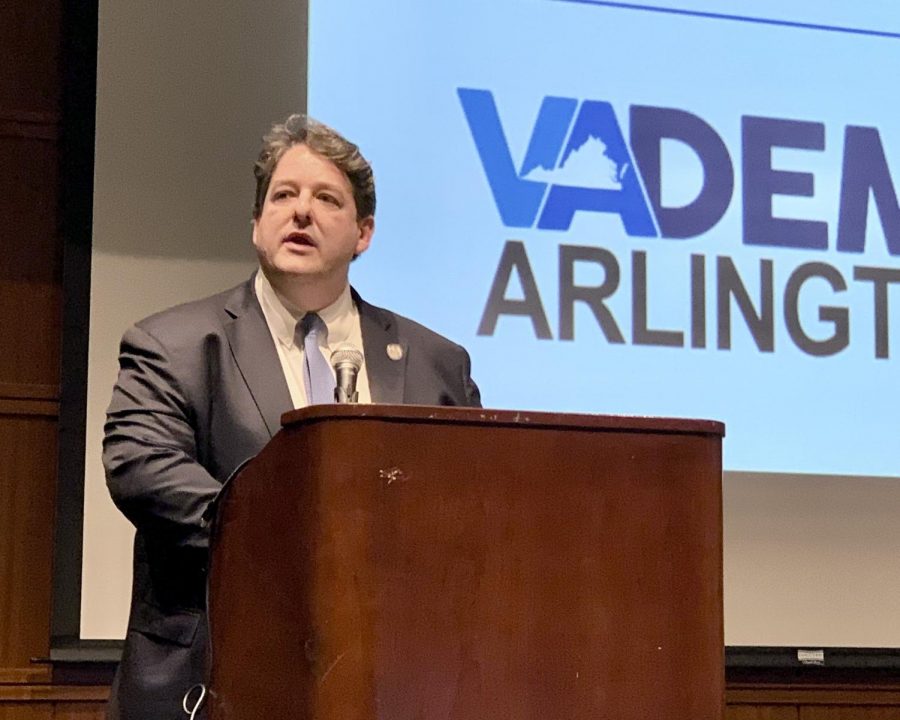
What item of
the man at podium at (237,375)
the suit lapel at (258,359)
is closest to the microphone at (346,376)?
the man at podium at (237,375)

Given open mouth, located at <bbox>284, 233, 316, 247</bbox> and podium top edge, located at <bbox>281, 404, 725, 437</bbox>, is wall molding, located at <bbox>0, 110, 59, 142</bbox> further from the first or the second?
podium top edge, located at <bbox>281, 404, 725, 437</bbox>

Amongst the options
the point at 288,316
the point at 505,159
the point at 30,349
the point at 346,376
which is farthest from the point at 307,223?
the point at 30,349

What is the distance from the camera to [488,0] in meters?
3.22

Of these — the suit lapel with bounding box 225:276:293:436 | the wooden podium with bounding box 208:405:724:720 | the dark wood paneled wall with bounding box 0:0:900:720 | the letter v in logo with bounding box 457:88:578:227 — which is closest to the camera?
the wooden podium with bounding box 208:405:724:720

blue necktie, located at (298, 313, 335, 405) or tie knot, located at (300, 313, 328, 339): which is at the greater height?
tie knot, located at (300, 313, 328, 339)

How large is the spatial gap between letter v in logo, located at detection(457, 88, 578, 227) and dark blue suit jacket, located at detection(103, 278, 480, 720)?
1.10 metres

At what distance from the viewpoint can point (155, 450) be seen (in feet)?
5.93

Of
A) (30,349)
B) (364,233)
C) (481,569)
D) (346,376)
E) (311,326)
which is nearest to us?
(481,569)

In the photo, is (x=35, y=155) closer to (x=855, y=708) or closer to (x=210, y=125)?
(x=210, y=125)

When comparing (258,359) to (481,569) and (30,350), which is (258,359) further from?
(30,350)

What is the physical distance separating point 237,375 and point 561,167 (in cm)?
140

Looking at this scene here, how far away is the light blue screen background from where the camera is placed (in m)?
3.09

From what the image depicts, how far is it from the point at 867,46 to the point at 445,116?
1087 mm

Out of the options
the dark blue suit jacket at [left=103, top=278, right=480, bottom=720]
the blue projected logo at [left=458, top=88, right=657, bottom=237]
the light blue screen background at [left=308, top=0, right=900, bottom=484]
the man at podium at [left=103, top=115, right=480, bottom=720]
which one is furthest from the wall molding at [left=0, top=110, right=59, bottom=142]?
the dark blue suit jacket at [left=103, top=278, right=480, bottom=720]
